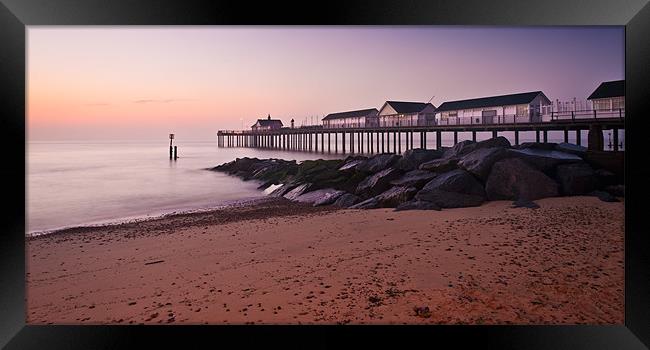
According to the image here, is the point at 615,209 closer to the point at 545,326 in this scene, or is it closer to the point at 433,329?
the point at 545,326

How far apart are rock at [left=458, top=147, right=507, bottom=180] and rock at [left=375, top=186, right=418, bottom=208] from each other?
3.65ft

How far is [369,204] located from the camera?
6988mm

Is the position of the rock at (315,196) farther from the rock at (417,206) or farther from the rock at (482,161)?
the rock at (482,161)

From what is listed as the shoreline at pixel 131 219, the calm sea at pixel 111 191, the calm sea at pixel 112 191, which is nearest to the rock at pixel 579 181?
the calm sea at pixel 112 191

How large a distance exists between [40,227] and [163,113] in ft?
11.0

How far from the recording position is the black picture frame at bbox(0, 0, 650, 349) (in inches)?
132

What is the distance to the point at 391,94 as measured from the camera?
26.7ft

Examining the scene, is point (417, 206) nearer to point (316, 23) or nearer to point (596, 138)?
point (316, 23)

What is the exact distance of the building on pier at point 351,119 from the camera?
1327 cm

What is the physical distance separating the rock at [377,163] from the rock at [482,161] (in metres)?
1.87

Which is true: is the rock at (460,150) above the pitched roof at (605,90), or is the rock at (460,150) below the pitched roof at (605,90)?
below

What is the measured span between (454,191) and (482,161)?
36.7 inches

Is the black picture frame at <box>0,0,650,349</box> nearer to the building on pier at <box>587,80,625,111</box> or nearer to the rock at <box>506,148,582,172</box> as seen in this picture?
the building on pier at <box>587,80,625,111</box>

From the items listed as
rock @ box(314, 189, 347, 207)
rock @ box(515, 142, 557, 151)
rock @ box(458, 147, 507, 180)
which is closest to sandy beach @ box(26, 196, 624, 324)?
rock @ box(458, 147, 507, 180)
